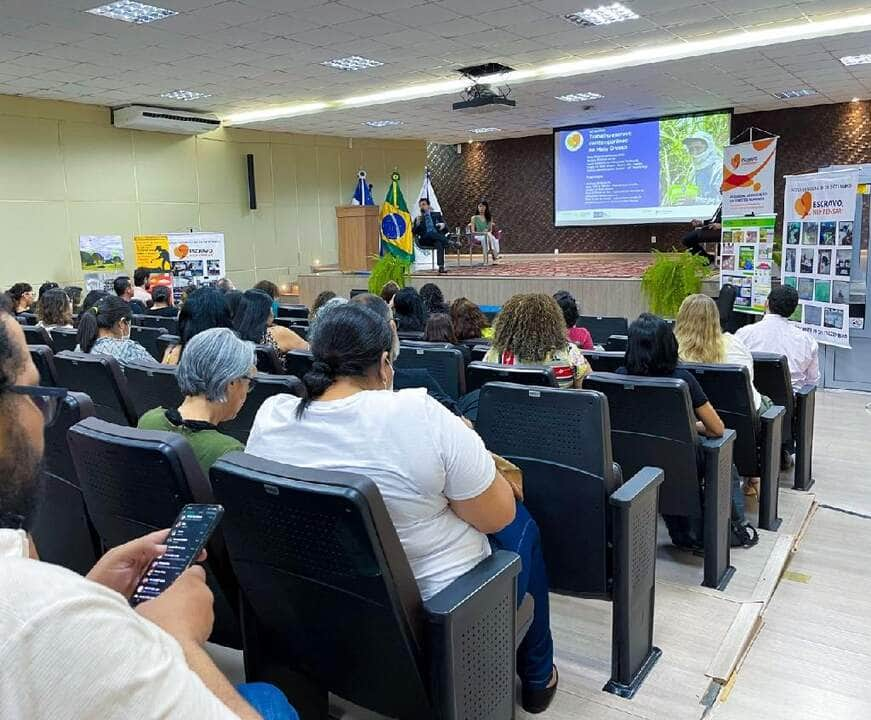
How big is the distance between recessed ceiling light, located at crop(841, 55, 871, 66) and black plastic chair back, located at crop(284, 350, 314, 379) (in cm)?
815

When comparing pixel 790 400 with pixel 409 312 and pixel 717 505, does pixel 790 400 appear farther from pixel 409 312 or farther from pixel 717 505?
pixel 409 312

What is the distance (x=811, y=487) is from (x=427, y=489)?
342 cm

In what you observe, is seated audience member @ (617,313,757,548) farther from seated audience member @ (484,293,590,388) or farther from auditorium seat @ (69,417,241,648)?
auditorium seat @ (69,417,241,648)

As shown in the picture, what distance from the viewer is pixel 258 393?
9.35 ft

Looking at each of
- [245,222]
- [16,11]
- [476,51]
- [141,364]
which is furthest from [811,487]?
[245,222]

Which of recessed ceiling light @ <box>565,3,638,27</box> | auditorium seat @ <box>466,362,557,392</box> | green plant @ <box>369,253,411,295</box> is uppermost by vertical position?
recessed ceiling light @ <box>565,3,638,27</box>

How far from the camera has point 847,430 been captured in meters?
5.21

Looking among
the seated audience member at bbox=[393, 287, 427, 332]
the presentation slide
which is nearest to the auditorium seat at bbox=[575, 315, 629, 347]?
the seated audience member at bbox=[393, 287, 427, 332]

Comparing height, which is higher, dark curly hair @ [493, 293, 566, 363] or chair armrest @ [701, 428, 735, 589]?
dark curly hair @ [493, 293, 566, 363]

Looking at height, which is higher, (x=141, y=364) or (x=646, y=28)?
(x=646, y=28)

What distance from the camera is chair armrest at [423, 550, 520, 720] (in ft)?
4.63

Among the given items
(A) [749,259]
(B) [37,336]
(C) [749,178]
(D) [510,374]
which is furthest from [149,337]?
(C) [749,178]

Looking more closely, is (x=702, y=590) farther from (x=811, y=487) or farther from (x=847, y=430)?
(x=847, y=430)

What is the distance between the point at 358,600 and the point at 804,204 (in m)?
6.60
